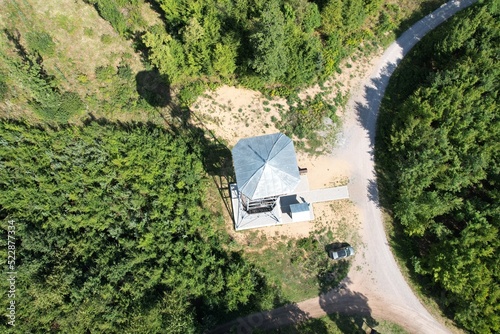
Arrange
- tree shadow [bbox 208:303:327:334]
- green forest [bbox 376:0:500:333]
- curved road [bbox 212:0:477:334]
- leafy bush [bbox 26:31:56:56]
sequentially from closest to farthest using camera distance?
green forest [bbox 376:0:500:333]
tree shadow [bbox 208:303:327:334]
curved road [bbox 212:0:477:334]
leafy bush [bbox 26:31:56:56]

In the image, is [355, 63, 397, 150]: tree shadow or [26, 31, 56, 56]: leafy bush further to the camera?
[355, 63, 397, 150]: tree shadow

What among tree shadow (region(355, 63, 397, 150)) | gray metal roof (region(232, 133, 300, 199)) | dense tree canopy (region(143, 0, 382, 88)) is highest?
dense tree canopy (region(143, 0, 382, 88))

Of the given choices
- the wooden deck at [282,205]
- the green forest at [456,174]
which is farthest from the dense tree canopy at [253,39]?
the wooden deck at [282,205]

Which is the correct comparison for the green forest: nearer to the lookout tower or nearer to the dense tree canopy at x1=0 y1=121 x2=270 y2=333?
the lookout tower

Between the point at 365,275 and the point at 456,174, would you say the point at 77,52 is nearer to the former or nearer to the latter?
the point at 365,275

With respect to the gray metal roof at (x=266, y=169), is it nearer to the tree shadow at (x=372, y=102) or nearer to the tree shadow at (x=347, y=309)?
the tree shadow at (x=347, y=309)

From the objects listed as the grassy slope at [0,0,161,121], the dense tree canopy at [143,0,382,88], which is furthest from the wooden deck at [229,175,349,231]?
the grassy slope at [0,0,161,121]
